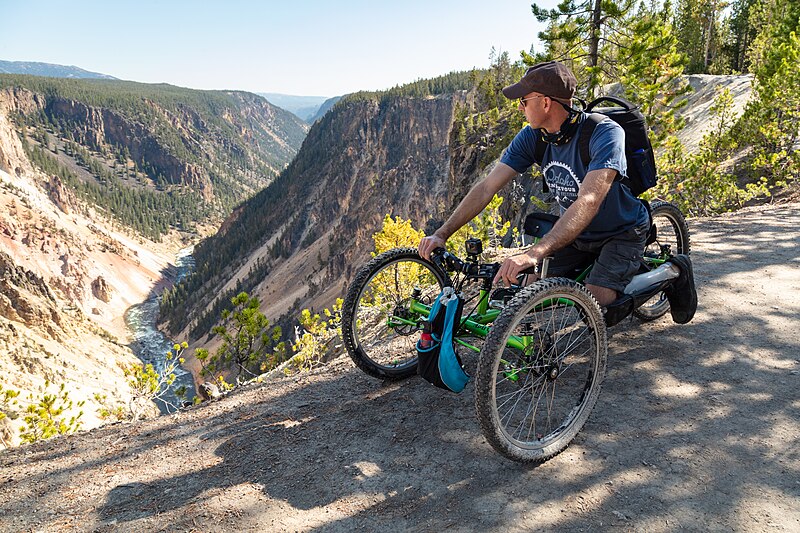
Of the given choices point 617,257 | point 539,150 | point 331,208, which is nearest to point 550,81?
point 539,150

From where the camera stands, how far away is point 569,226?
3207 millimetres

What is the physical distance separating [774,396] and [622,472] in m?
1.68

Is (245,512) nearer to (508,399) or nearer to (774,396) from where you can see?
(508,399)

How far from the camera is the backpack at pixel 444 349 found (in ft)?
10.9

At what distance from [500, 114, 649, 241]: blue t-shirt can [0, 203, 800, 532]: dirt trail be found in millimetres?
1285

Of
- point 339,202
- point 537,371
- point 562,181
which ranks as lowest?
point 339,202

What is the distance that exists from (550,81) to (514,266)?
4.83ft

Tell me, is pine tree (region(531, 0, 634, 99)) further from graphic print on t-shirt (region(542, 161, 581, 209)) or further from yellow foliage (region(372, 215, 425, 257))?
graphic print on t-shirt (region(542, 161, 581, 209))

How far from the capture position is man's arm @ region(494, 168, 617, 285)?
2.98 meters

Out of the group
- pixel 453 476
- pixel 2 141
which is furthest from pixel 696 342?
pixel 2 141

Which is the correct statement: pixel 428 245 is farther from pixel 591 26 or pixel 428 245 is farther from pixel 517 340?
pixel 591 26

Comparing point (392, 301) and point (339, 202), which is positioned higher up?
point (392, 301)

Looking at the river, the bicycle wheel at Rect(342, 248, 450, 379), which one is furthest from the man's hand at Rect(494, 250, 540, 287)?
the river

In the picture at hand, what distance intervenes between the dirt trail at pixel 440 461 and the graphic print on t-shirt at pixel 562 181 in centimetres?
155
